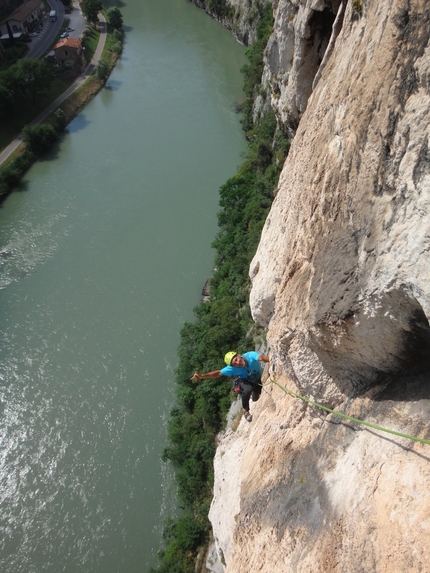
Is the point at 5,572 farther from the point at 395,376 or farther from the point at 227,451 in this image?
the point at 395,376

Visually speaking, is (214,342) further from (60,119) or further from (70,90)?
(70,90)

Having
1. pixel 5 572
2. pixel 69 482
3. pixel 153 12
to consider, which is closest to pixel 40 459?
pixel 69 482

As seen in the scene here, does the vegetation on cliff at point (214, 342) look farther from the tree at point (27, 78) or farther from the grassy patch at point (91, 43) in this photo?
the grassy patch at point (91, 43)

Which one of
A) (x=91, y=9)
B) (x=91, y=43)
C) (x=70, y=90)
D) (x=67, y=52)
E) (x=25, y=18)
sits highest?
(x=91, y=9)

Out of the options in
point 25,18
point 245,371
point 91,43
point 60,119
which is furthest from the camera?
point 25,18

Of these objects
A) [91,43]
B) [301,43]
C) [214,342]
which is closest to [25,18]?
[91,43]

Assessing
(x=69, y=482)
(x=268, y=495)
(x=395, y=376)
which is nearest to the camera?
(x=395, y=376)

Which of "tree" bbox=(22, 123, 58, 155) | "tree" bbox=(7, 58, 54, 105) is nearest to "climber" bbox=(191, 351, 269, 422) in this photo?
"tree" bbox=(22, 123, 58, 155)
